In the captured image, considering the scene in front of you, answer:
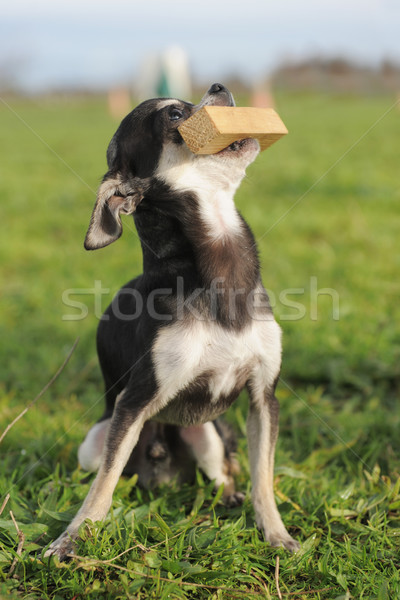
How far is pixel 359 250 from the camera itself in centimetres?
744

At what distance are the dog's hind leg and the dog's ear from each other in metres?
1.25

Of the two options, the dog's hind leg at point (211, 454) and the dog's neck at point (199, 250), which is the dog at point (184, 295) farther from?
the dog's hind leg at point (211, 454)

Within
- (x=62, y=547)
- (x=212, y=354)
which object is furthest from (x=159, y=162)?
(x=62, y=547)

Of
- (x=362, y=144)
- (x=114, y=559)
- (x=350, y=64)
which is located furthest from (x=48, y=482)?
(x=350, y=64)

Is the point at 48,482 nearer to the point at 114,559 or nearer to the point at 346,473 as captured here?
the point at 114,559

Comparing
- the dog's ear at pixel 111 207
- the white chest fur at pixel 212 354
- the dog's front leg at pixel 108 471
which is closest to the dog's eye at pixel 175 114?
the dog's ear at pixel 111 207

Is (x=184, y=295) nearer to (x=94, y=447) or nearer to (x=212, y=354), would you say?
(x=212, y=354)

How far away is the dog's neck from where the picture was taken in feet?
9.29

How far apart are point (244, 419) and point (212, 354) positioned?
1525mm

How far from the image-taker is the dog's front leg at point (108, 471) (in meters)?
2.75

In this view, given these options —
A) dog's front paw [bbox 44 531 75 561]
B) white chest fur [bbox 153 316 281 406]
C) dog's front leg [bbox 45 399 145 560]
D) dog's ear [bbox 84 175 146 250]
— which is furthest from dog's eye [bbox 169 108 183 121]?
dog's front paw [bbox 44 531 75 561]

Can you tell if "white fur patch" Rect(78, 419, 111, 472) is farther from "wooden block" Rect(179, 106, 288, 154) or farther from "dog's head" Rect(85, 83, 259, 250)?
"wooden block" Rect(179, 106, 288, 154)

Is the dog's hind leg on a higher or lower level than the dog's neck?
lower

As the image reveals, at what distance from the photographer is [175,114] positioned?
2.85m
